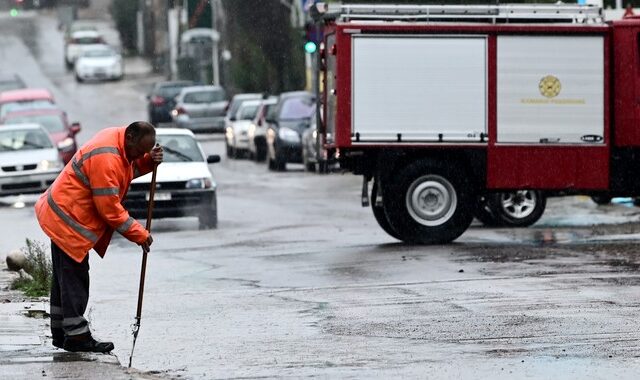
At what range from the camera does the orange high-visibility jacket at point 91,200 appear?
10.7 m

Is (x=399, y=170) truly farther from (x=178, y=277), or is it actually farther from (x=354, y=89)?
(x=178, y=277)

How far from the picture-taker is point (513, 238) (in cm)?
2039

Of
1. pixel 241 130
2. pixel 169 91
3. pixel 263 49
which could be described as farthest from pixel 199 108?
pixel 263 49

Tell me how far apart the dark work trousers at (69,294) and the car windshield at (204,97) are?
Result: 141ft

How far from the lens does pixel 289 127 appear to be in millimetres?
38812

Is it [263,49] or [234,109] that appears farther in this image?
[263,49]

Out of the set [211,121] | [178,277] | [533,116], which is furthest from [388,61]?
[211,121]

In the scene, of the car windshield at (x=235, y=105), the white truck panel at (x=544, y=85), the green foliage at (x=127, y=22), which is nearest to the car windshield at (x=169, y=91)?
the car windshield at (x=235, y=105)

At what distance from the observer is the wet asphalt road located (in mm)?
10273

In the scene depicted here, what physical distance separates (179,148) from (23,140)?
23.8 feet

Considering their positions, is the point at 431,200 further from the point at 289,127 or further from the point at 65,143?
the point at 289,127

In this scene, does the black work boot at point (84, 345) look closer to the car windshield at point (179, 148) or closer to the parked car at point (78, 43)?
the car windshield at point (179, 148)

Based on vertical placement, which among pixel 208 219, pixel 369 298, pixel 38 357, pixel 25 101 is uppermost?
pixel 25 101

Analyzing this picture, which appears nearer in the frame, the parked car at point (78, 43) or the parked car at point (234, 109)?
the parked car at point (234, 109)
